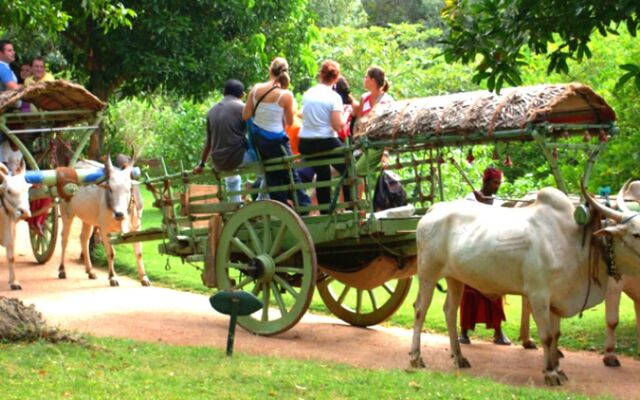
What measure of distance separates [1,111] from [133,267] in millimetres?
4790

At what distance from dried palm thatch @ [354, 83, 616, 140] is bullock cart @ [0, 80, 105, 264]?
433 cm

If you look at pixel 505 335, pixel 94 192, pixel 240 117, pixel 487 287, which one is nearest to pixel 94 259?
pixel 94 192

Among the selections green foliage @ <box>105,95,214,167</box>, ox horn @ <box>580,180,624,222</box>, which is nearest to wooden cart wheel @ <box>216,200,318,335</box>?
ox horn @ <box>580,180,624,222</box>

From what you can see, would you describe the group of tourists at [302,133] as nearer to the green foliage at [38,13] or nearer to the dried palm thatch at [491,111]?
the dried palm thatch at [491,111]

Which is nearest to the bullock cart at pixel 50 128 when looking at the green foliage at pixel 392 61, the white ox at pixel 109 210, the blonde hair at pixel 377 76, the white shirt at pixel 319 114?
the white ox at pixel 109 210

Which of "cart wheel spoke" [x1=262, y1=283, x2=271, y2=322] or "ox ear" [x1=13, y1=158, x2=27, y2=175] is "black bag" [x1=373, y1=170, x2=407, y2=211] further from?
"ox ear" [x1=13, y1=158, x2=27, y2=175]

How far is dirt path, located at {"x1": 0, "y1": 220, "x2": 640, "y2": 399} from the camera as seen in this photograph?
959 centimetres

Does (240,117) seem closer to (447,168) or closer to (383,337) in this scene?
(383,337)

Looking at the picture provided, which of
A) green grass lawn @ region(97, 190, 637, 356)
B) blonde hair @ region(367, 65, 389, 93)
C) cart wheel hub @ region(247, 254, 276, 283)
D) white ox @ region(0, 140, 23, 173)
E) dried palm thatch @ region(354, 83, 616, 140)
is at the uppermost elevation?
blonde hair @ region(367, 65, 389, 93)

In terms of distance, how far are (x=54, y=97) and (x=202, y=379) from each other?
6.42 meters

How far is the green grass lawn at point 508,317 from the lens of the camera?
443 inches

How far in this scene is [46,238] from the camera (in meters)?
17.3

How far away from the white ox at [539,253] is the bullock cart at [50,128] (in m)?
5.11

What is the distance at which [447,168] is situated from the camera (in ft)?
56.4
